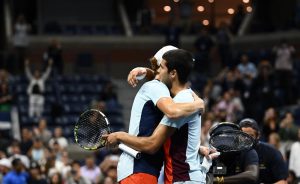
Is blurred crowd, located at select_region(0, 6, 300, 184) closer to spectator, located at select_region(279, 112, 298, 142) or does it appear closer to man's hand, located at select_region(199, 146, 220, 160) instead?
spectator, located at select_region(279, 112, 298, 142)

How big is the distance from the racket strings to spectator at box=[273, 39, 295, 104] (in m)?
16.2

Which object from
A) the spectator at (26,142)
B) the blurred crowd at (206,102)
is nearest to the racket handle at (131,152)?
the blurred crowd at (206,102)

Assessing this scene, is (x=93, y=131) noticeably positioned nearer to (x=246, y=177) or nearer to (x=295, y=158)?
(x=246, y=177)

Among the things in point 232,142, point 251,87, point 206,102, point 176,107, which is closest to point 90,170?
point 206,102

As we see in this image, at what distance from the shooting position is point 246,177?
802cm

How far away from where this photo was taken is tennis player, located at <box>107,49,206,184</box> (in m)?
7.17

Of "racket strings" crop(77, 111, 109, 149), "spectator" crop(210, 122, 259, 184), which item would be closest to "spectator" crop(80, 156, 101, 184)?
"spectator" crop(210, 122, 259, 184)

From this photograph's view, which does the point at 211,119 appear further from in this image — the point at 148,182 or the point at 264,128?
the point at 148,182

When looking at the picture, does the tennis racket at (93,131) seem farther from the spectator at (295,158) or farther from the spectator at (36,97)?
the spectator at (36,97)

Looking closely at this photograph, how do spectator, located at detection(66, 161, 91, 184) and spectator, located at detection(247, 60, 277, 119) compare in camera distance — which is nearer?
spectator, located at detection(66, 161, 91, 184)

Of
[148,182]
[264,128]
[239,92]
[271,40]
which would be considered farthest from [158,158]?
[271,40]

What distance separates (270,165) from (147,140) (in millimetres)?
2020

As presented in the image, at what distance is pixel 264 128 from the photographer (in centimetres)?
1952

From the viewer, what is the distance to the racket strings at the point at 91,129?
7.34 m
